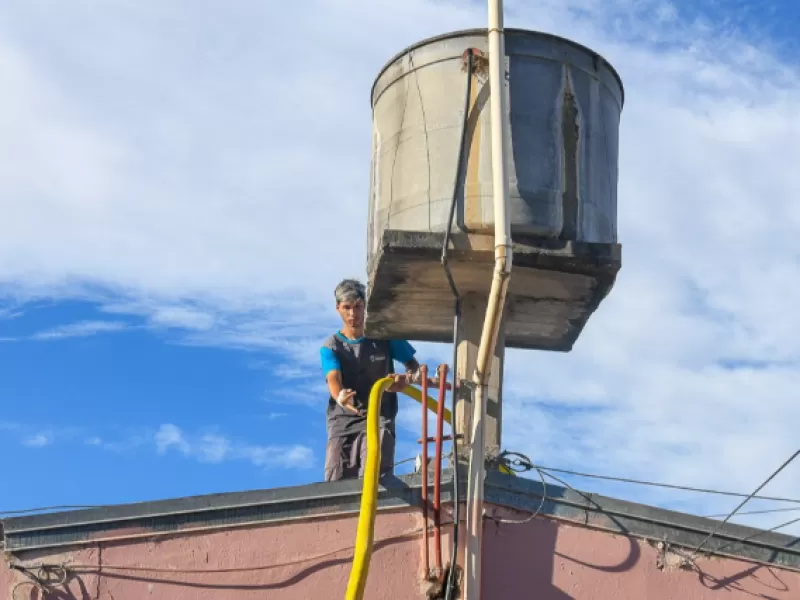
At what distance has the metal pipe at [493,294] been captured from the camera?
22.4 feet

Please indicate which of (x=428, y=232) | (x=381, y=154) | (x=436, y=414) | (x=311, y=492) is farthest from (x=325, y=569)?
(x=381, y=154)

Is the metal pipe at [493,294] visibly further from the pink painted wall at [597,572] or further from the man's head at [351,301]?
the man's head at [351,301]

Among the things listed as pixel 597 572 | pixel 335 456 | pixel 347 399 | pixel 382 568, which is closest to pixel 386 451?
pixel 347 399

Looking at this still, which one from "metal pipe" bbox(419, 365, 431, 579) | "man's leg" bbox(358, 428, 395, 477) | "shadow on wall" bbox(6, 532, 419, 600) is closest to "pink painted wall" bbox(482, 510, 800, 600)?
"metal pipe" bbox(419, 365, 431, 579)

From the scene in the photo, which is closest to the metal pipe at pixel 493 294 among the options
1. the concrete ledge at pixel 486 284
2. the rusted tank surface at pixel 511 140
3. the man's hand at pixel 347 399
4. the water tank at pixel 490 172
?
the water tank at pixel 490 172

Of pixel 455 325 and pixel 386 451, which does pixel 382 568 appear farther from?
pixel 455 325

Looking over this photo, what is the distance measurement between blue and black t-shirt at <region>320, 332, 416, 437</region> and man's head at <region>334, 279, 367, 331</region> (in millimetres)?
134

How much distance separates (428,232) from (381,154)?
94 cm

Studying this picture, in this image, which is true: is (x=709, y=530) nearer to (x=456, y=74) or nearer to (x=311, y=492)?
(x=311, y=492)

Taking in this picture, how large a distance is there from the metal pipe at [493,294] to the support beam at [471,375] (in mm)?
229

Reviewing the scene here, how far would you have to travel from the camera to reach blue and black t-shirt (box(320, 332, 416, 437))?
872 cm

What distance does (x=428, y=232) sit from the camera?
7395 mm

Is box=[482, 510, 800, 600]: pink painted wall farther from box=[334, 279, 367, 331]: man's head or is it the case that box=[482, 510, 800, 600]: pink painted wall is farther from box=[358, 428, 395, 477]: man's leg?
box=[334, 279, 367, 331]: man's head

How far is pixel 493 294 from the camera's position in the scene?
6859 millimetres
